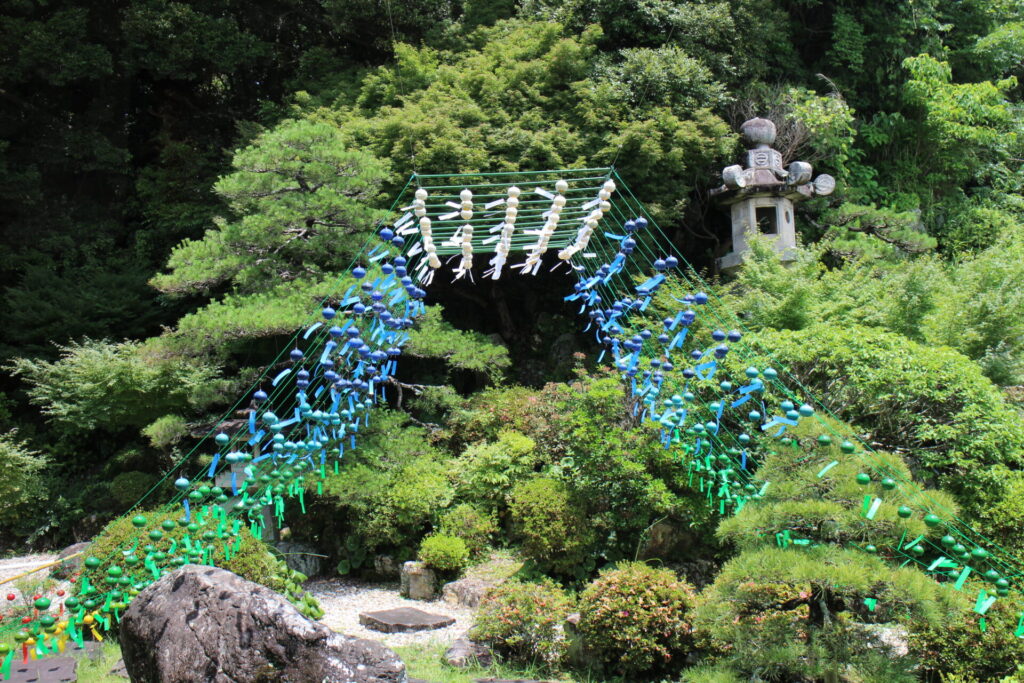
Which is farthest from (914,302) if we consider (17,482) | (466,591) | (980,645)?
(17,482)

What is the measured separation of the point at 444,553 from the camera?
686cm

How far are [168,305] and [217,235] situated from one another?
3881 millimetres

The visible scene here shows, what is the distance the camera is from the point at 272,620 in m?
3.48

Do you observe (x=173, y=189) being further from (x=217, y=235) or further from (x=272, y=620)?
(x=272, y=620)

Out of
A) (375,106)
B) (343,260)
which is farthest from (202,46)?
(343,260)

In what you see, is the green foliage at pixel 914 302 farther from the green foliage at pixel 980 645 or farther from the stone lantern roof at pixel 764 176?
the green foliage at pixel 980 645

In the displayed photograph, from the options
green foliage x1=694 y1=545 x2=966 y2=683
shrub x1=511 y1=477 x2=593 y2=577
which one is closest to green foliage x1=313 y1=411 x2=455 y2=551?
shrub x1=511 y1=477 x2=593 y2=577

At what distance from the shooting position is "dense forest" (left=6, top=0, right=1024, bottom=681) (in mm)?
5406

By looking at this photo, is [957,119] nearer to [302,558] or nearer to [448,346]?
[448,346]

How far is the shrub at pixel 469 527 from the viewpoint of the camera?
283 inches

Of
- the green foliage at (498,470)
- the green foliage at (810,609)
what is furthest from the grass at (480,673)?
the green foliage at (498,470)

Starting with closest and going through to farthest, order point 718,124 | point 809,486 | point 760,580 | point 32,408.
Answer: point 760,580
point 809,486
point 718,124
point 32,408

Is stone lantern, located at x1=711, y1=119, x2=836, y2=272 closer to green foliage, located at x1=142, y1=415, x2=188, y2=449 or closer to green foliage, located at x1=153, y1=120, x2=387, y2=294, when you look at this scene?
green foliage, located at x1=153, y1=120, x2=387, y2=294

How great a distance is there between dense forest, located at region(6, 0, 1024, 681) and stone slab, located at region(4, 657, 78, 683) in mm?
2379
